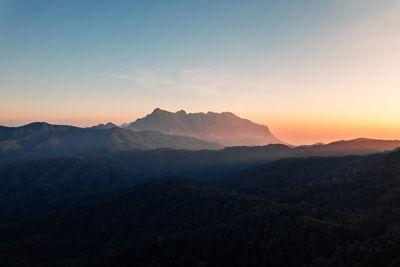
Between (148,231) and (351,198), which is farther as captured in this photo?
(148,231)

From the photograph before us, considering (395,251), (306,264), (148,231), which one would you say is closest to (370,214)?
(395,251)

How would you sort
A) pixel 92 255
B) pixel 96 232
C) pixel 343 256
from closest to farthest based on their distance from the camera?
pixel 343 256 < pixel 92 255 < pixel 96 232

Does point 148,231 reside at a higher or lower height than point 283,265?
lower

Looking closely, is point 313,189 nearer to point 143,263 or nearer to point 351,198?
point 351,198

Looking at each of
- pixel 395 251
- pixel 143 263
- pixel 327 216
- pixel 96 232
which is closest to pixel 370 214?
pixel 327 216

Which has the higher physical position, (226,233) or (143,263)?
(226,233)

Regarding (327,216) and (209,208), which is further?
(209,208)

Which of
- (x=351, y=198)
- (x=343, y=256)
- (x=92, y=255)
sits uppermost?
(x=351, y=198)

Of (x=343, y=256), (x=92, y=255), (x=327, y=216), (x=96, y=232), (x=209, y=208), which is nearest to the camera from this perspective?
(x=343, y=256)

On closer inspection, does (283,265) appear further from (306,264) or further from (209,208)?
(209,208)
